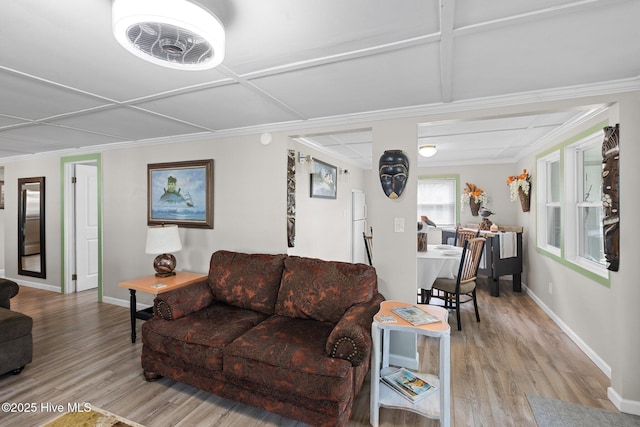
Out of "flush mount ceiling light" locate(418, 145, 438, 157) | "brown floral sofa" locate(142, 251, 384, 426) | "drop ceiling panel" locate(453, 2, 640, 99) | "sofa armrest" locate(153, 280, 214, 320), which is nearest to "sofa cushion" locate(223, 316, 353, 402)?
"brown floral sofa" locate(142, 251, 384, 426)

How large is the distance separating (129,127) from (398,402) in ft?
11.6

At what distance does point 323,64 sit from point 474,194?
4.83 meters

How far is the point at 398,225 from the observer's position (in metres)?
2.70

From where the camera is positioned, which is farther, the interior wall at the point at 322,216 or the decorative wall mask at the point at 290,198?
the interior wall at the point at 322,216

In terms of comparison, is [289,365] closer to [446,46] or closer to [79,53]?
[446,46]

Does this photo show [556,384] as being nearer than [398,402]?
No

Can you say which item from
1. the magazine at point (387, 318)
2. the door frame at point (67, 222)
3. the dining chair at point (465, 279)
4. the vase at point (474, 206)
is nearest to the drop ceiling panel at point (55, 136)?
the door frame at point (67, 222)

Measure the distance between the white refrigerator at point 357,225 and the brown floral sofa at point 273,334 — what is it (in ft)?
11.2

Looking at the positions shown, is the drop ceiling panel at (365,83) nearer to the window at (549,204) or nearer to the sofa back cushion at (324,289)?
the sofa back cushion at (324,289)

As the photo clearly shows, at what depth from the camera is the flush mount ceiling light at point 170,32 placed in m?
1.12

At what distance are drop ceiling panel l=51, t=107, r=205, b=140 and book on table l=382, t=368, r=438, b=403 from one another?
9.68 feet

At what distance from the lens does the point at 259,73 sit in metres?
1.93

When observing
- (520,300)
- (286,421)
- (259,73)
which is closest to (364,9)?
(259,73)

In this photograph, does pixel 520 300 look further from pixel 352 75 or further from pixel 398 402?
pixel 352 75
